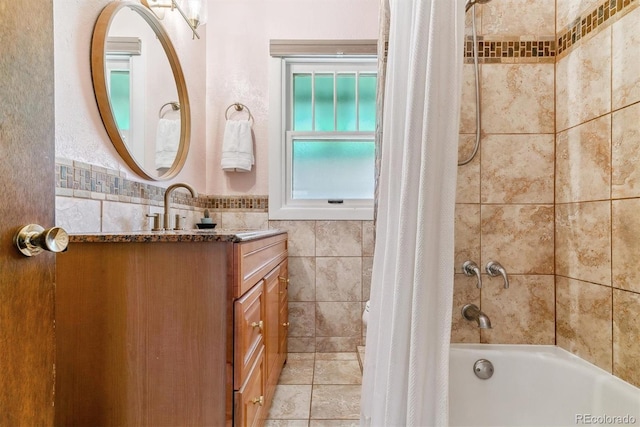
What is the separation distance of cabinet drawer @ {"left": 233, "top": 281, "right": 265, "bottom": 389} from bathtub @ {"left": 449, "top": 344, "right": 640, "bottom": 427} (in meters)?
0.83

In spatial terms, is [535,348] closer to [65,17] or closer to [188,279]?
[188,279]

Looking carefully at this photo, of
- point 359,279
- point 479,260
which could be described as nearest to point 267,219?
point 359,279

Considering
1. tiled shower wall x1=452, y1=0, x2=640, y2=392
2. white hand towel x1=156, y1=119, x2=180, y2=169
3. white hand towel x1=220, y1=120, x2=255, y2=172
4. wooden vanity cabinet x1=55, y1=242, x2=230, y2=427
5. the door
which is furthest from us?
white hand towel x1=220, y1=120, x2=255, y2=172

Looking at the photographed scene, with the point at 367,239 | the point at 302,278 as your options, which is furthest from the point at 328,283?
the point at 367,239

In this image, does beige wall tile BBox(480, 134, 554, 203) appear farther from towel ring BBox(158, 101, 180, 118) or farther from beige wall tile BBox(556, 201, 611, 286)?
towel ring BBox(158, 101, 180, 118)

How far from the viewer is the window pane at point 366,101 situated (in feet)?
8.00

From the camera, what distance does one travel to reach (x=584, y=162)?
1247 millimetres

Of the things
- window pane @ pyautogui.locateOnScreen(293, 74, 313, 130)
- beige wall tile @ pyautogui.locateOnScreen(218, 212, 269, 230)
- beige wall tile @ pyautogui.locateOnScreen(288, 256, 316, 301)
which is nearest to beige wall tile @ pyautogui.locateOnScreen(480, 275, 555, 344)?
beige wall tile @ pyautogui.locateOnScreen(288, 256, 316, 301)

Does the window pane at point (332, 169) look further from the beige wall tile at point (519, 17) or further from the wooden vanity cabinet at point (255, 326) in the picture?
the beige wall tile at point (519, 17)

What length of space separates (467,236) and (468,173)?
28cm

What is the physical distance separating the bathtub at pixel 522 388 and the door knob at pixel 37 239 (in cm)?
142

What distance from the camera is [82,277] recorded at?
894mm

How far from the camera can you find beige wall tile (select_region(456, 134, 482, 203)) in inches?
56.7

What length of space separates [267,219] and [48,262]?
5.69ft
